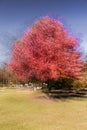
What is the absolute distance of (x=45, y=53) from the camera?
1677 inches

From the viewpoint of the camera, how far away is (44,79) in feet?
144

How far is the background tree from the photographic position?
42469mm

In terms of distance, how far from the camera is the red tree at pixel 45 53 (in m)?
42.5

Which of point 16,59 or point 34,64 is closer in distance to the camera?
point 34,64

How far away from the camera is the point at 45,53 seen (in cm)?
4259

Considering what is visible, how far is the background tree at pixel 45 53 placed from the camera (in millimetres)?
42469

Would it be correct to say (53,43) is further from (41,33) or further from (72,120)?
(72,120)

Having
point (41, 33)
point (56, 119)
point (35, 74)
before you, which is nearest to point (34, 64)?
point (35, 74)

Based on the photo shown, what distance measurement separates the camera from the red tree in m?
42.5

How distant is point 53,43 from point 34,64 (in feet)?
12.3

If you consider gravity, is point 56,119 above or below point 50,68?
below

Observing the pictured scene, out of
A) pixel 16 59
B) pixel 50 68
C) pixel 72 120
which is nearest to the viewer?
pixel 72 120

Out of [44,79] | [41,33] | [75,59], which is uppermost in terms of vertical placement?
[41,33]

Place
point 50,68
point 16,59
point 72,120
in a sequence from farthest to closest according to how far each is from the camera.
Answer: point 16,59 → point 50,68 → point 72,120
